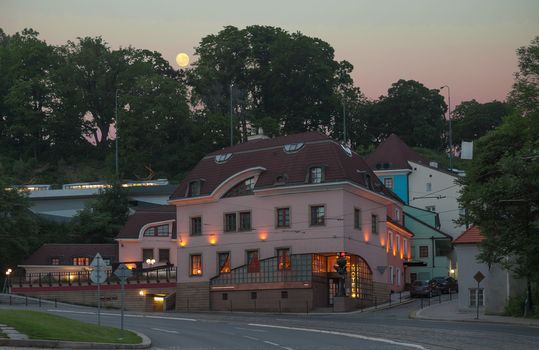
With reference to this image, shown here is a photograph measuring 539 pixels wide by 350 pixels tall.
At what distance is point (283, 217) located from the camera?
66.7 metres

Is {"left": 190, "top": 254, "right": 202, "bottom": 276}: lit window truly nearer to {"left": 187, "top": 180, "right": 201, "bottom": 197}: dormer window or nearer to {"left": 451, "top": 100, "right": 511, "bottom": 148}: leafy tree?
{"left": 187, "top": 180, "right": 201, "bottom": 197}: dormer window

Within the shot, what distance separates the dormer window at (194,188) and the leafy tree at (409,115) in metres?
75.1

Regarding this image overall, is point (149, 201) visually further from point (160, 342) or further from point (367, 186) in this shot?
point (160, 342)

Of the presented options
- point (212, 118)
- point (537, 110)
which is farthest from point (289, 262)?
point (212, 118)

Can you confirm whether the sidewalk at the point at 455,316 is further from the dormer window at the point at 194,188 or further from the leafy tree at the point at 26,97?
the leafy tree at the point at 26,97

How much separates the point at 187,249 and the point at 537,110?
1178 inches

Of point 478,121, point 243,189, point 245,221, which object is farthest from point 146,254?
point 478,121

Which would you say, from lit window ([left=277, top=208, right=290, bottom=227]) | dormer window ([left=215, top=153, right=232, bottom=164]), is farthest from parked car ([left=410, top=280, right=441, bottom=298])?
dormer window ([left=215, top=153, right=232, bottom=164])

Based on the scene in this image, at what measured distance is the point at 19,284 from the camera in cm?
7525

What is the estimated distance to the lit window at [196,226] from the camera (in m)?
70.8

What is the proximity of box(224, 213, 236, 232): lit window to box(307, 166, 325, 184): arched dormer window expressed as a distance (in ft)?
22.8

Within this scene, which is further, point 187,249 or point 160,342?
point 187,249

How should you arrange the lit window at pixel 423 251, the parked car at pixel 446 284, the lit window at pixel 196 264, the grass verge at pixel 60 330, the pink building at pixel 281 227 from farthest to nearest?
the lit window at pixel 423 251 → the parked car at pixel 446 284 → the lit window at pixel 196 264 → the pink building at pixel 281 227 → the grass verge at pixel 60 330

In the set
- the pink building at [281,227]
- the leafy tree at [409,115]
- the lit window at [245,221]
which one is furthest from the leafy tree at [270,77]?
the lit window at [245,221]
